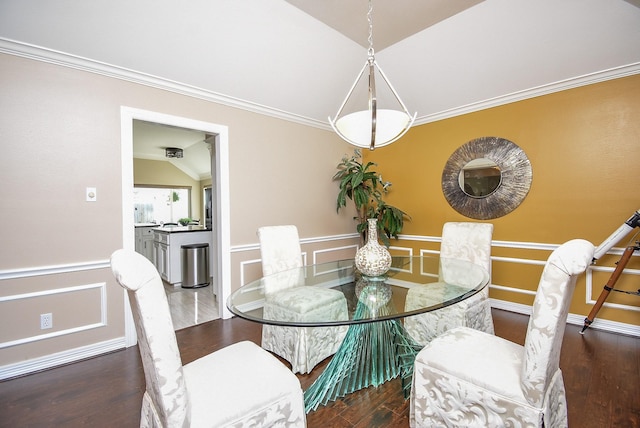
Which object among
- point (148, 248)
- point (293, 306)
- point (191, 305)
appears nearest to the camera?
point (293, 306)

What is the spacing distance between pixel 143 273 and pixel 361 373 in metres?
1.61

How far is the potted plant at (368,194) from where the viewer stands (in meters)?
4.05

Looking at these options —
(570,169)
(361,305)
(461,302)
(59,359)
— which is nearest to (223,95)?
(361,305)

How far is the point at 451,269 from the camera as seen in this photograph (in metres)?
2.35

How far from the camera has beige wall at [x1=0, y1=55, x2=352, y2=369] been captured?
212 centimetres

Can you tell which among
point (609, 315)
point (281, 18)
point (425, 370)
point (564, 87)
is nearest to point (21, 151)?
point (281, 18)

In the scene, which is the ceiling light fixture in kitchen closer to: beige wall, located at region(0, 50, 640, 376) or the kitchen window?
the kitchen window

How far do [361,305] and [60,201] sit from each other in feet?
8.19

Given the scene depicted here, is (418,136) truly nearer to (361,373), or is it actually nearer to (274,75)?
(274,75)

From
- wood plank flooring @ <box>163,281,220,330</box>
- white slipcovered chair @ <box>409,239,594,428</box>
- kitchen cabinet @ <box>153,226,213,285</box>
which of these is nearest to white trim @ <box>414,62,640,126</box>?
white slipcovered chair @ <box>409,239,594,428</box>

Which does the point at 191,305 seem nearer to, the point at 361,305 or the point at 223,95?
the point at 223,95

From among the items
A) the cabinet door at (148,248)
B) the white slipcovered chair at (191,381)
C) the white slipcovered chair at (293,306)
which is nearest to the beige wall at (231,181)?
the white slipcovered chair at (293,306)

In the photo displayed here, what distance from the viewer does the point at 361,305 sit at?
5.42 feet

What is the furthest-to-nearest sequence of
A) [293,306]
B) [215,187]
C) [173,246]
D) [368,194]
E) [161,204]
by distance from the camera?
[161,204], [173,246], [368,194], [215,187], [293,306]
